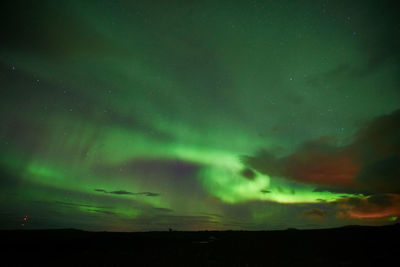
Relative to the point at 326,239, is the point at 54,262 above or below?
below

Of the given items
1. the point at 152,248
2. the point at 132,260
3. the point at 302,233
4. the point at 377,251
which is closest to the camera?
the point at 377,251

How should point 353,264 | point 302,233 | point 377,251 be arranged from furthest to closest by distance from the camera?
point 302,233
point 377,251
point 353,264

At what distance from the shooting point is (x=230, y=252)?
31656 millimetres

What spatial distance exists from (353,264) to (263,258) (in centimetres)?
898

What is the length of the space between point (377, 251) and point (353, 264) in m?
6.57

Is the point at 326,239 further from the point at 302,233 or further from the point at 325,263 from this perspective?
the point at 325,263

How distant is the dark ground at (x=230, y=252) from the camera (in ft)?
85.8

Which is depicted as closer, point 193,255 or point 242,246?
point 193,255

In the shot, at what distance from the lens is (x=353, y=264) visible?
2300cm

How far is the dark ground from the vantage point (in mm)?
26156

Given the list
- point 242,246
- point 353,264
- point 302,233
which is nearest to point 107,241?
point 242,246

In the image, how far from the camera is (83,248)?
3775 cm

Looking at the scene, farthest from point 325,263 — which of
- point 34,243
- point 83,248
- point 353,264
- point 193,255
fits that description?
point 34,243

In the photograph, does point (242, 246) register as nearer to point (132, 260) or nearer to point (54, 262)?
point (132, 260)
